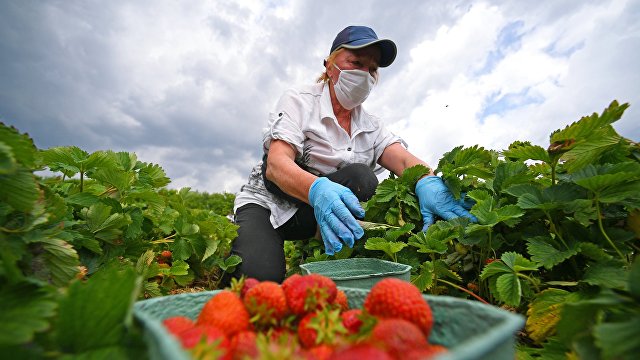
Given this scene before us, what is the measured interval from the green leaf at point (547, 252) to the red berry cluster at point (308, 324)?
3.05 feet

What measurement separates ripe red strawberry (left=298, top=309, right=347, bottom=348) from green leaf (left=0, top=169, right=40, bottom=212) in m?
0.87

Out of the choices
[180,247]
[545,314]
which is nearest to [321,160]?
[180,247]

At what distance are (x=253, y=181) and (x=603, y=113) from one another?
2688mm

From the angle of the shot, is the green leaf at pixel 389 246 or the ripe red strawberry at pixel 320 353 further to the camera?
the green leaf at pixel 389 246

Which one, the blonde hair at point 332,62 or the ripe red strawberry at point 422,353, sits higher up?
the blonde hair at point 332,62

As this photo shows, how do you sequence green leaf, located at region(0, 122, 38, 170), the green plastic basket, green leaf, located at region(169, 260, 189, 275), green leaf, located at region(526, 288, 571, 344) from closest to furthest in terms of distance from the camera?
1. green leaf, located at region(0, 122, 38, 170)
2. green leaf, located at region(526, 288, 571, 344)
3. the green plastic basket
4. green leaf, located at region(169, 260, 189, 275)

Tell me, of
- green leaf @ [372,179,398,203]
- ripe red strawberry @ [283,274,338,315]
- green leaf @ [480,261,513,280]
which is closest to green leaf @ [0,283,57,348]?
ripe red strawberry @ [283,274,338,315]

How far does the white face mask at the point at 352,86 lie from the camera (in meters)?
3.15

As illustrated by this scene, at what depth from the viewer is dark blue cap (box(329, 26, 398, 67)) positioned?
3167mm

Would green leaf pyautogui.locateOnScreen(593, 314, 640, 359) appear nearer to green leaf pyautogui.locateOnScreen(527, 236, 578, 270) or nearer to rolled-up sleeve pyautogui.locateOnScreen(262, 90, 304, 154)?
green leaf pyautogui.locateOnScreen(527, 236, 578, 270)

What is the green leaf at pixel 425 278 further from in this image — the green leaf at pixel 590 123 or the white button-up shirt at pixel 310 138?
the white button-up shirt at pixel 310 138

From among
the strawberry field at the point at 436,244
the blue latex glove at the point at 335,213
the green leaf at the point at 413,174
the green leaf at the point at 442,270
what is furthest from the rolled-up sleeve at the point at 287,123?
the green leaf at the point at 442,270

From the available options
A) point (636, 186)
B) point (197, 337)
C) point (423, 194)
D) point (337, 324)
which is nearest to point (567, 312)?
point (337, 324)

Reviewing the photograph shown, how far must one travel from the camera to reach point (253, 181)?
11.4 ft
